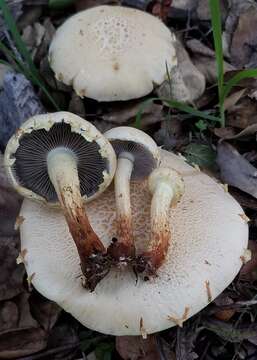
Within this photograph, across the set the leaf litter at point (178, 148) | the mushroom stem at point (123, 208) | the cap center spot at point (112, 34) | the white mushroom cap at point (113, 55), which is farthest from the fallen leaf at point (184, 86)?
the mushroom stem at point (123, 208)

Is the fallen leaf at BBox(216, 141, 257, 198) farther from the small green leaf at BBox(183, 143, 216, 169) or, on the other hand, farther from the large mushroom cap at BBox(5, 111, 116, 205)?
the large mushroom cap at BBox(5, 111, 116, 205)

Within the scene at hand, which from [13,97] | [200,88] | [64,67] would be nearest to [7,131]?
[13,97]

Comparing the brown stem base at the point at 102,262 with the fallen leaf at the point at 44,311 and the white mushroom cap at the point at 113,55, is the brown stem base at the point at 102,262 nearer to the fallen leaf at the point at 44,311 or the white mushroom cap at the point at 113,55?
the fallen leaf at the point at 44,311

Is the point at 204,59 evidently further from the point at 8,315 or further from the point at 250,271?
the point at 8,315

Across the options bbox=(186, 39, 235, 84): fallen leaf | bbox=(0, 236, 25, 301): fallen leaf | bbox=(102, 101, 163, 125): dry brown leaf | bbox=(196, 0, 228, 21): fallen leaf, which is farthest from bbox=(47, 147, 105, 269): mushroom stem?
bbox=(196, 0, 228, 21): fallen leaf

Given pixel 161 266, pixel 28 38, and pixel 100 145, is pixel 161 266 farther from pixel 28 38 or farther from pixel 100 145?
pixel 28 38

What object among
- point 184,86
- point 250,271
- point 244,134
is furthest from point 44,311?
point 184,86
